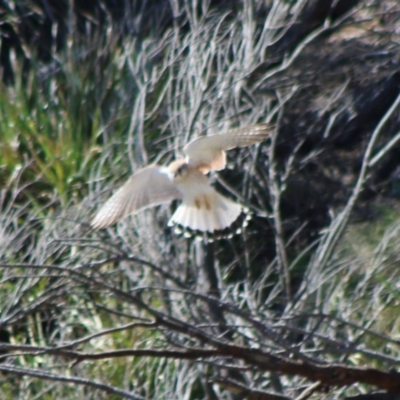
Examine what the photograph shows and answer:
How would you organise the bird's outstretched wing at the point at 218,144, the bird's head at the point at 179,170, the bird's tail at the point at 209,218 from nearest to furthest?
the bird's outstretched wing at the point at 218,144, the bird's head at the point at 179,170, the bird's tail at the point at 209,218

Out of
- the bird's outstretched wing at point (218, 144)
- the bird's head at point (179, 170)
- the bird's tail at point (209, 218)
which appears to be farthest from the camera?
the bird's tail at point (209, 218)

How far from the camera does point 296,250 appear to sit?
21.9ft

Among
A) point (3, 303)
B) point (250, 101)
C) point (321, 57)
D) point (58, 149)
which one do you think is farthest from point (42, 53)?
point (3, 303)

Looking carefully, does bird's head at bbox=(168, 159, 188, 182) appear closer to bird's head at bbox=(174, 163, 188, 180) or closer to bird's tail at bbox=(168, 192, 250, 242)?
bird's head at bbox=(174, 163, 188, 180)

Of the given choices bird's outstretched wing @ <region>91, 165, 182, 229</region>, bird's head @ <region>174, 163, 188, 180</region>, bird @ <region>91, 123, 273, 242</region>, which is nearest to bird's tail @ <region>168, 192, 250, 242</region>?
bird @ <region>91, 123, 273, 242</region>

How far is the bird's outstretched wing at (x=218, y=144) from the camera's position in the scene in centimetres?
469

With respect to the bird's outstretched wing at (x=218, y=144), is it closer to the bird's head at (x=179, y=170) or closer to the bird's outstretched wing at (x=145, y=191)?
the bird's head at (x=179, y=170)

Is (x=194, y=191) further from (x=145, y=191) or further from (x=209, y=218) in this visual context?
(x=145, y=191)

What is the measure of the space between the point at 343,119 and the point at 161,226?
2.20 meters

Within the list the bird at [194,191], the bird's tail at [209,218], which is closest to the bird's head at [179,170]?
the bird at [194,191]

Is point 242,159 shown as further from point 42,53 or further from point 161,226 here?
point 42,53

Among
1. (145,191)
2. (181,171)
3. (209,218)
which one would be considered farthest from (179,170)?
(209,218)

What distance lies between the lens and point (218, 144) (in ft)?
15.7

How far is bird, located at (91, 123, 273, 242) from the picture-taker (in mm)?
4711
